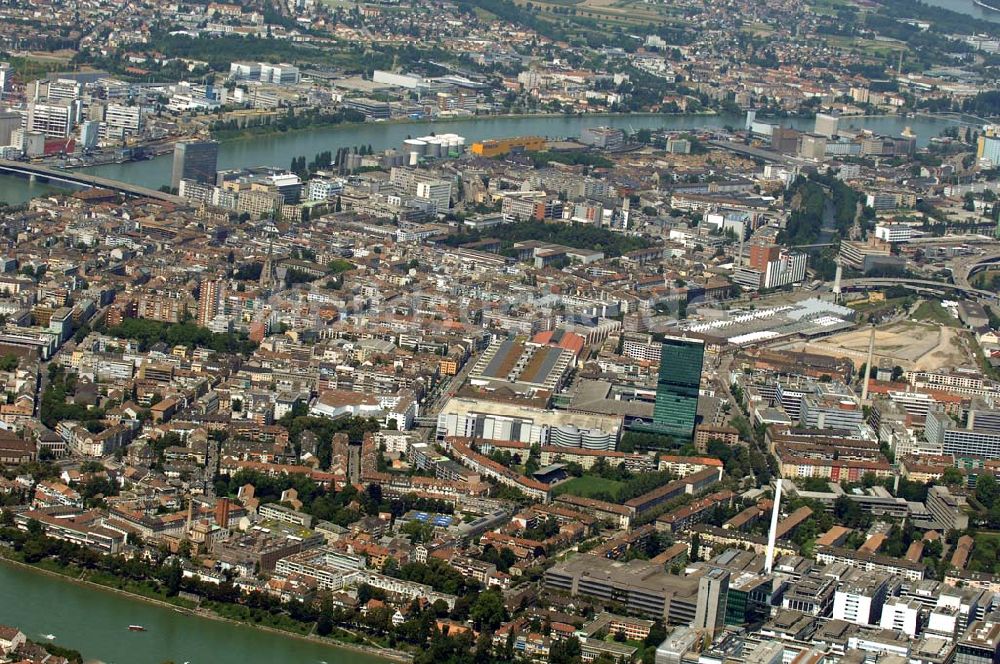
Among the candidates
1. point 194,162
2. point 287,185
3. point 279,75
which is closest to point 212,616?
point 287,185

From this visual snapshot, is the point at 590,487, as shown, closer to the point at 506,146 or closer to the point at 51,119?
the point at 51,119

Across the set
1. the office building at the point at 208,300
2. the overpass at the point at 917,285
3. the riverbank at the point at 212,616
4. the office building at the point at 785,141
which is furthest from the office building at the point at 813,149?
the riverbank at the point at 212,616

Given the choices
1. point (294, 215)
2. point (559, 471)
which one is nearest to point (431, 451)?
point (559, 471)

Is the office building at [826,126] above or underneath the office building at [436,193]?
above

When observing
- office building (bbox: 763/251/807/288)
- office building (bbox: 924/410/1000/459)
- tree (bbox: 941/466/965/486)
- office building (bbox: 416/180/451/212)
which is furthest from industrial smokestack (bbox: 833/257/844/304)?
tree (bbox: 941/466/965/486)

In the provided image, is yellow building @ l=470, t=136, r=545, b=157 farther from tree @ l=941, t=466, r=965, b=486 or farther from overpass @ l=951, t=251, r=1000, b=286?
tree @ l=941, t=466, r=965, b=486

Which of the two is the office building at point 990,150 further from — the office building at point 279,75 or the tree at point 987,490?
the tree at point 987,490

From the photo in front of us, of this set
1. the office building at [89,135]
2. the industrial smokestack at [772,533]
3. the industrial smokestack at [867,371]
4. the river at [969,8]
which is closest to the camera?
the industrial smokestack at [772,533]

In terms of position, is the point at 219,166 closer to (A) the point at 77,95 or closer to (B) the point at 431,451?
(A) the point at 77,95
